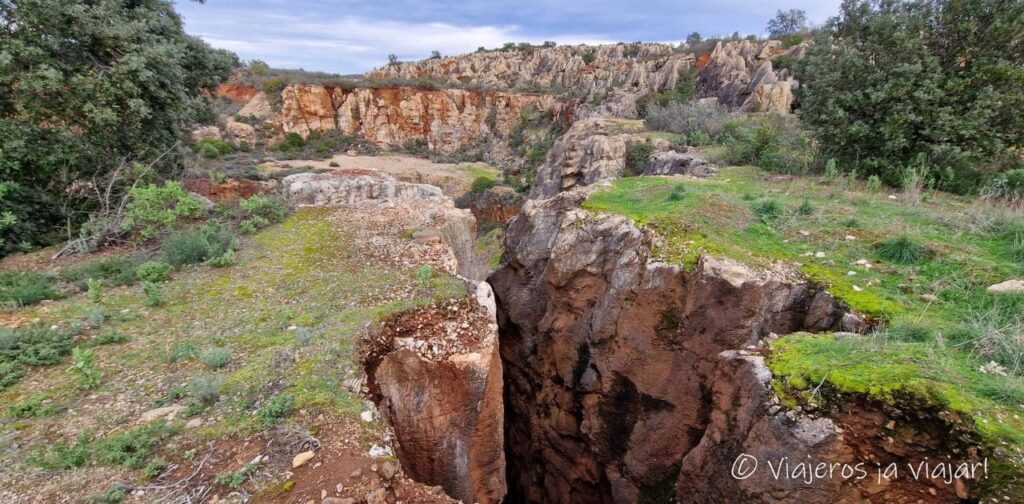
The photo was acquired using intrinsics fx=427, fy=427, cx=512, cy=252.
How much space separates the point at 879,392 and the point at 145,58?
1179 cm

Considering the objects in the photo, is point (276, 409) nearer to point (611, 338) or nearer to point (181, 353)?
point (181, 353)

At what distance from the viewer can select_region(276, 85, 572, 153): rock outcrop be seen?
38.3 metres

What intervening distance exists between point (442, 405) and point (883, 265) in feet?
18.6

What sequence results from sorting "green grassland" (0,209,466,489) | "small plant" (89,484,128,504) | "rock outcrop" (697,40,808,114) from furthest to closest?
"rock outcrop" (697,40,808,114), "green grassland" (0,209,466,489), "small plant" (89,484,128,504)

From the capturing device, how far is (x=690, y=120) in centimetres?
1802

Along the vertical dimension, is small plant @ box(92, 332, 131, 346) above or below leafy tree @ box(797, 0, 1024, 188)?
below

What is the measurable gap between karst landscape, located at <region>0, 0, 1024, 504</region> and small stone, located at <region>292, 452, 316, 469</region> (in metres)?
0.04

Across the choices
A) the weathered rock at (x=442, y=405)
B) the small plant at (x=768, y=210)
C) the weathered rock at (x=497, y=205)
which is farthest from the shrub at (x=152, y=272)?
the weathered rock at (x=497, y=205)

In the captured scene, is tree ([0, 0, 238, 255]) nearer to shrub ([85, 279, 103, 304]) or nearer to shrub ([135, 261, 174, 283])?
shrub ([135, 261, 174, 283])

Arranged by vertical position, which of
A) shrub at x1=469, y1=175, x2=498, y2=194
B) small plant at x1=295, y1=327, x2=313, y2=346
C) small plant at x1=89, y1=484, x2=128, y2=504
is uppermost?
small plant at x1=295, y1=327, x2=313, y2=346

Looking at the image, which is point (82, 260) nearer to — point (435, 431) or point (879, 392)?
point (435, 431)

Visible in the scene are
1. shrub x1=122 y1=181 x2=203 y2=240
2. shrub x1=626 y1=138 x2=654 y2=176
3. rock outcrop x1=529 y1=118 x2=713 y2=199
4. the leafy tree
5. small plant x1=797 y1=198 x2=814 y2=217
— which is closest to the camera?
small plant x1=797 y1=198 x2=814 y2=217

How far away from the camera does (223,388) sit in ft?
14.0

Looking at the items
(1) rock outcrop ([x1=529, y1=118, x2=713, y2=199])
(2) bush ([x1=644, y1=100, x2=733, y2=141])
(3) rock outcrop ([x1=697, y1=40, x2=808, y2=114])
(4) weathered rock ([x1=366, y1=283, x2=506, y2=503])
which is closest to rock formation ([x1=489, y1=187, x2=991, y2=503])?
(4) weathered rock ([x1=366, y1=283, x2=506, y2=503])
